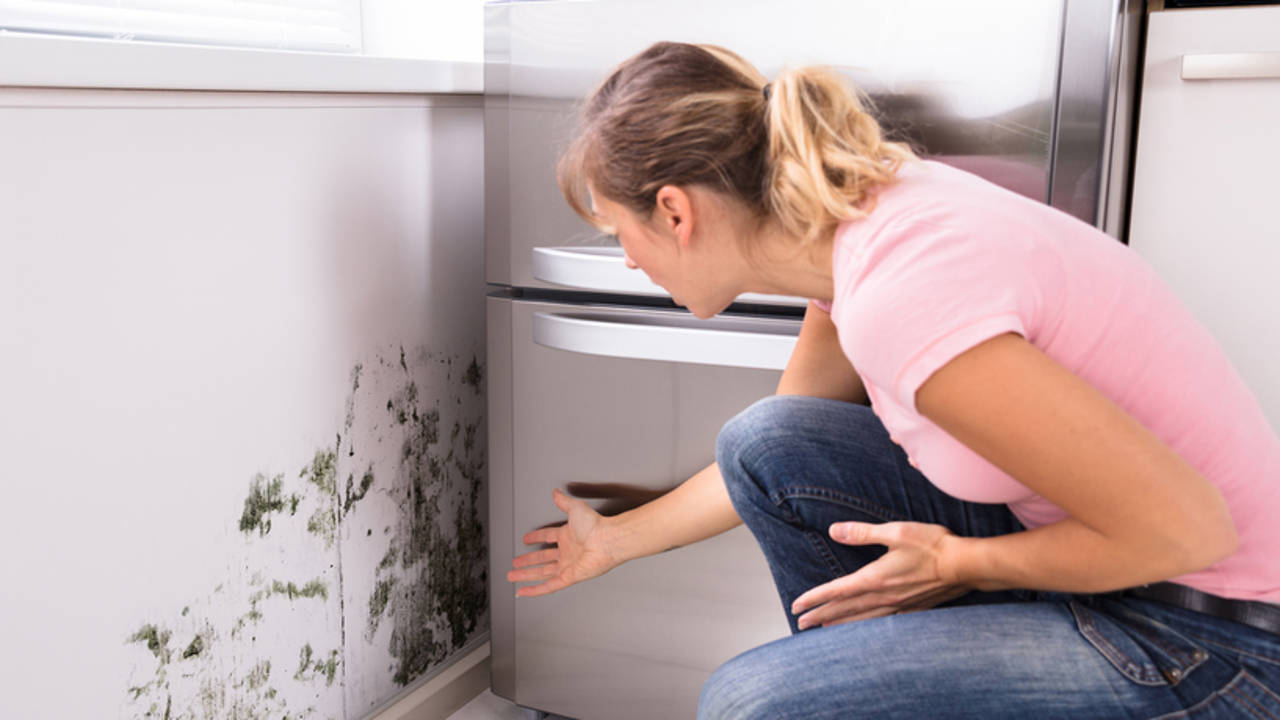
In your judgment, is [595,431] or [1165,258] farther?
[595,431]

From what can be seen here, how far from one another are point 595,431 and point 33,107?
65 centimetres

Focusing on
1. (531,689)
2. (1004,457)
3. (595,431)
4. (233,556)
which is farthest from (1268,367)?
(233,556)

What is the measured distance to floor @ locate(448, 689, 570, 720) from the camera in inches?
57.4

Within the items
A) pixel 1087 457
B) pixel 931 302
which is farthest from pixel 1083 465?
pixel 931 302

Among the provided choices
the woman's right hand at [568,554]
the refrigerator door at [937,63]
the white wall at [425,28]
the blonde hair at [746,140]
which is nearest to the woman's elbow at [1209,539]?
the blonde hair at [746,140]

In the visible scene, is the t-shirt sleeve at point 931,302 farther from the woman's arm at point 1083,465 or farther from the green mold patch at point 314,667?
the green mold patch at point 314,667

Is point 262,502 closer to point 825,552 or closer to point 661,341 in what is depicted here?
point 661,341


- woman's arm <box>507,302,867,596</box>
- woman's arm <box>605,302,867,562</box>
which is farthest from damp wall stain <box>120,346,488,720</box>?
woman's arm <box>605,302,867,562</box>

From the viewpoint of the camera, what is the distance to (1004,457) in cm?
71

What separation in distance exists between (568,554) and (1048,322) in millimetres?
723

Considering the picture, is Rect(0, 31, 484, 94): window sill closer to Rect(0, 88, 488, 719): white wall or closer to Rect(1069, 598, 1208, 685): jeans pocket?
Rect(0, 88, 488, 719): white wall

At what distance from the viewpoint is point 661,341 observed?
1193mm

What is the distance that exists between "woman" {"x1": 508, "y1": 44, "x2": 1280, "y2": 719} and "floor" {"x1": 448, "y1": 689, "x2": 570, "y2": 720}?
63cm

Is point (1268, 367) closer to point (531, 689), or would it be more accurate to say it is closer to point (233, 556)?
point (531, 689)
